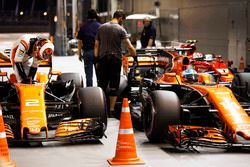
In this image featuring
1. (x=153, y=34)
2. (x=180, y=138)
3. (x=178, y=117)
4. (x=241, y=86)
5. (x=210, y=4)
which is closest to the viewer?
(x=180, y=138)

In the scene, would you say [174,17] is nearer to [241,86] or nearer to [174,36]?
[174,36]

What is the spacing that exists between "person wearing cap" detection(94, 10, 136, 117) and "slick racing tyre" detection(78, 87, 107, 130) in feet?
6.12

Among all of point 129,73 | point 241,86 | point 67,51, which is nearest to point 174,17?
point 67,51

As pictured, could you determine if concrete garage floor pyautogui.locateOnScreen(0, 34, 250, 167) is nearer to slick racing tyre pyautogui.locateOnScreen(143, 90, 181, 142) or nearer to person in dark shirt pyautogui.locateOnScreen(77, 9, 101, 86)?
slick racing tyre pyautogui.locateOnScreen(143, 90, 181, 142)

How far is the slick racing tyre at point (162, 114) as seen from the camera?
848 centimetres

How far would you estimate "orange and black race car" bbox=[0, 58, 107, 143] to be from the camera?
838 centimetres

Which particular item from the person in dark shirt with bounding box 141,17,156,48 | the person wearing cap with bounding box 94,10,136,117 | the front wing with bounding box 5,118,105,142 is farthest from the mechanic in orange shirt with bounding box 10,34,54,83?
the person in dark shirt with bounding box 141,17,156,48

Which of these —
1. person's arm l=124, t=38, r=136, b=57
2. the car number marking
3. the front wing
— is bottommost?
the front wing

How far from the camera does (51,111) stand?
30.3 ft

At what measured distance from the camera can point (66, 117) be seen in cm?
945

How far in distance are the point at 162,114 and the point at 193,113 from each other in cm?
104

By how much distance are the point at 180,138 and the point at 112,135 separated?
1.74 m

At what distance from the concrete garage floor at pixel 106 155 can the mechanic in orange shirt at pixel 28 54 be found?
1.27 meters

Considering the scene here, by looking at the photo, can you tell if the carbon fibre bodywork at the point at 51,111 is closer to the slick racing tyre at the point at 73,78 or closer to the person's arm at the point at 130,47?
the person's arm at the point at 130,47
